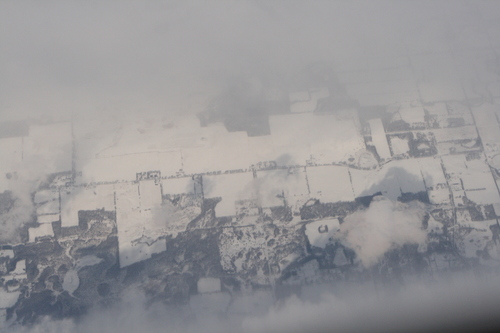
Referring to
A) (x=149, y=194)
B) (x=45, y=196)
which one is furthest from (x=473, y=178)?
(x=45, y=196)

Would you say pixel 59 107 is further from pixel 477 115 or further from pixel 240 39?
pixel 477 115

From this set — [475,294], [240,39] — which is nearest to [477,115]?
[475,294]

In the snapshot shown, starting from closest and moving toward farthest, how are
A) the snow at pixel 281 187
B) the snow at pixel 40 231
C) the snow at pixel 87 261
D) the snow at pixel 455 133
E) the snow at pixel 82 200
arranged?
1. the snow at pixel 87 261
2. the snow at pixel 40 231
3. the snow at pixel 82 200
4. the snow at pixel 281 187
5. the snow at pixel 455 133

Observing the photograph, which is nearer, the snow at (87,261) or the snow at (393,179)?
the snow at (87,261)

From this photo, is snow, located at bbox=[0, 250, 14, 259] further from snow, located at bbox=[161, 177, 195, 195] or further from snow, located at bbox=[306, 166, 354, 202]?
snow, located at bbox=[306, 166, 354, 202]

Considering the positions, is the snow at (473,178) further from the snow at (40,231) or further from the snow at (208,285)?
the snow at (40,231)

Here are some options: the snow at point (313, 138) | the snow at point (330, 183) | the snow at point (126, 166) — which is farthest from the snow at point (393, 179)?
the snow at point (126, 166)

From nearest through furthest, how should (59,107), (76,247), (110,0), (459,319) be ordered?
(459,319) < (76,247) < (59,107) < (110,0)
